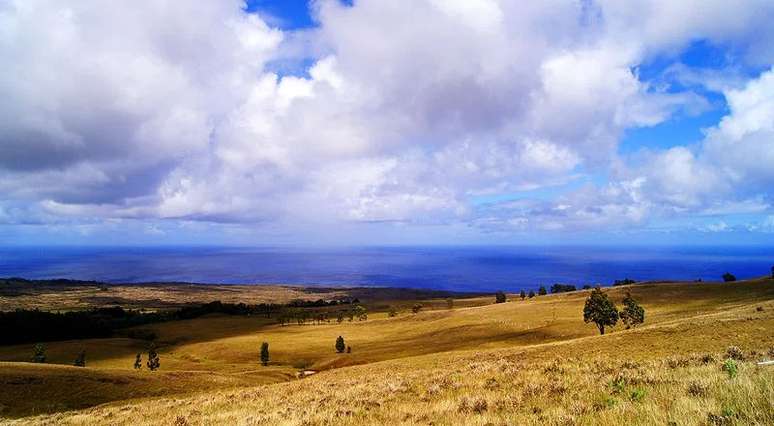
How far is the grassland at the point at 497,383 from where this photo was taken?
8297 mm

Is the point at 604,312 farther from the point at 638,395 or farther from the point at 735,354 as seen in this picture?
the point at 638,395

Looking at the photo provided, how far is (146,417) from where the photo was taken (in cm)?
1972

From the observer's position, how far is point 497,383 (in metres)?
14.7

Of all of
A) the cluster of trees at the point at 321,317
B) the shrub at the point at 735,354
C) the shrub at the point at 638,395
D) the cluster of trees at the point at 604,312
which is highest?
the shrub at the point at 638,395

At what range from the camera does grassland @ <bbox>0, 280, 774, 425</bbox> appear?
27.2 ft

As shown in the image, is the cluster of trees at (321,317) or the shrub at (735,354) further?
the cluster of trees at (321,317)

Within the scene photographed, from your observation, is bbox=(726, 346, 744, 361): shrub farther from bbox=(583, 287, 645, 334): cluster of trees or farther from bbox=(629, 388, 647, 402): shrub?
bbox=(583, 287, 645, 334): cluster of trees

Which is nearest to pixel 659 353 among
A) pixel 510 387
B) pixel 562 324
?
pixel 510 387

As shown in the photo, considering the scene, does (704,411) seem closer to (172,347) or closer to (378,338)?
(378,338)

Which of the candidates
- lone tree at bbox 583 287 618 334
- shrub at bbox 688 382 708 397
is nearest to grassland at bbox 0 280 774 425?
shrub at bbox 688 382 708 397

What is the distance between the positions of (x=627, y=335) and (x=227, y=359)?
9675cm

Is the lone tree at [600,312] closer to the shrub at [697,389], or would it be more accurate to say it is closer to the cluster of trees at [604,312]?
the cluster of trees at [604,312]

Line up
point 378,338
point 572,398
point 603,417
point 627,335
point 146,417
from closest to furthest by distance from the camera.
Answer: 1. point 603,417
2. point 572,398
3. point 146,417
4. point 627,335
5. point 378,338

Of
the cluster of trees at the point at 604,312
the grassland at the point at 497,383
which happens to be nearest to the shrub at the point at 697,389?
the grassland at the point at 497,383
